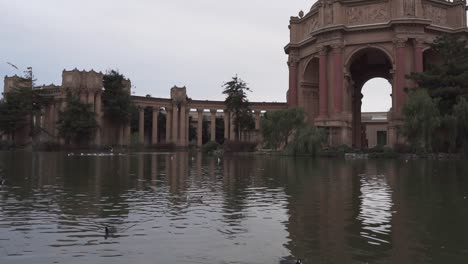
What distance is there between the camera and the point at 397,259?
7234 mm

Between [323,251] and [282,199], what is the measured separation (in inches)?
238

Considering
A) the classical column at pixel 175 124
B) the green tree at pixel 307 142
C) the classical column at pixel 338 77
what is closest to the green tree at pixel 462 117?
the green tree at pixel 307 142

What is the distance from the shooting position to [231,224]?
9.99m

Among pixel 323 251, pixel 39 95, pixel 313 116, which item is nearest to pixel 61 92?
pixel 39 95

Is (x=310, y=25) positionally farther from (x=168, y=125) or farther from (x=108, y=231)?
(x=108, y=231)

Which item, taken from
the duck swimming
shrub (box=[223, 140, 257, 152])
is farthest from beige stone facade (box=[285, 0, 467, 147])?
the duck swimming

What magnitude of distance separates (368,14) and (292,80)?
15220 mm

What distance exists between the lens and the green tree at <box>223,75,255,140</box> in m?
72.9

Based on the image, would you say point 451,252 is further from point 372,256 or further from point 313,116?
point 313,116

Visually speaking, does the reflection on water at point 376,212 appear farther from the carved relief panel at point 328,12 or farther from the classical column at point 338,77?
the carved relief panel at point 328,12

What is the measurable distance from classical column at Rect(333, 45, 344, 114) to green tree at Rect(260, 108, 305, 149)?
792cm

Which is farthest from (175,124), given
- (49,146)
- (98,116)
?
(49,146)

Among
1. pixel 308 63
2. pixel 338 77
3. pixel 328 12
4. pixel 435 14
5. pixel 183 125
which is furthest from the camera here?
pixel 183 125

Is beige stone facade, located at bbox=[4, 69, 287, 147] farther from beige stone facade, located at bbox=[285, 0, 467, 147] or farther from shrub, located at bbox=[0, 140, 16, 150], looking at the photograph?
beige stone facade, located at bbox=[285, 0, 467, 147]
